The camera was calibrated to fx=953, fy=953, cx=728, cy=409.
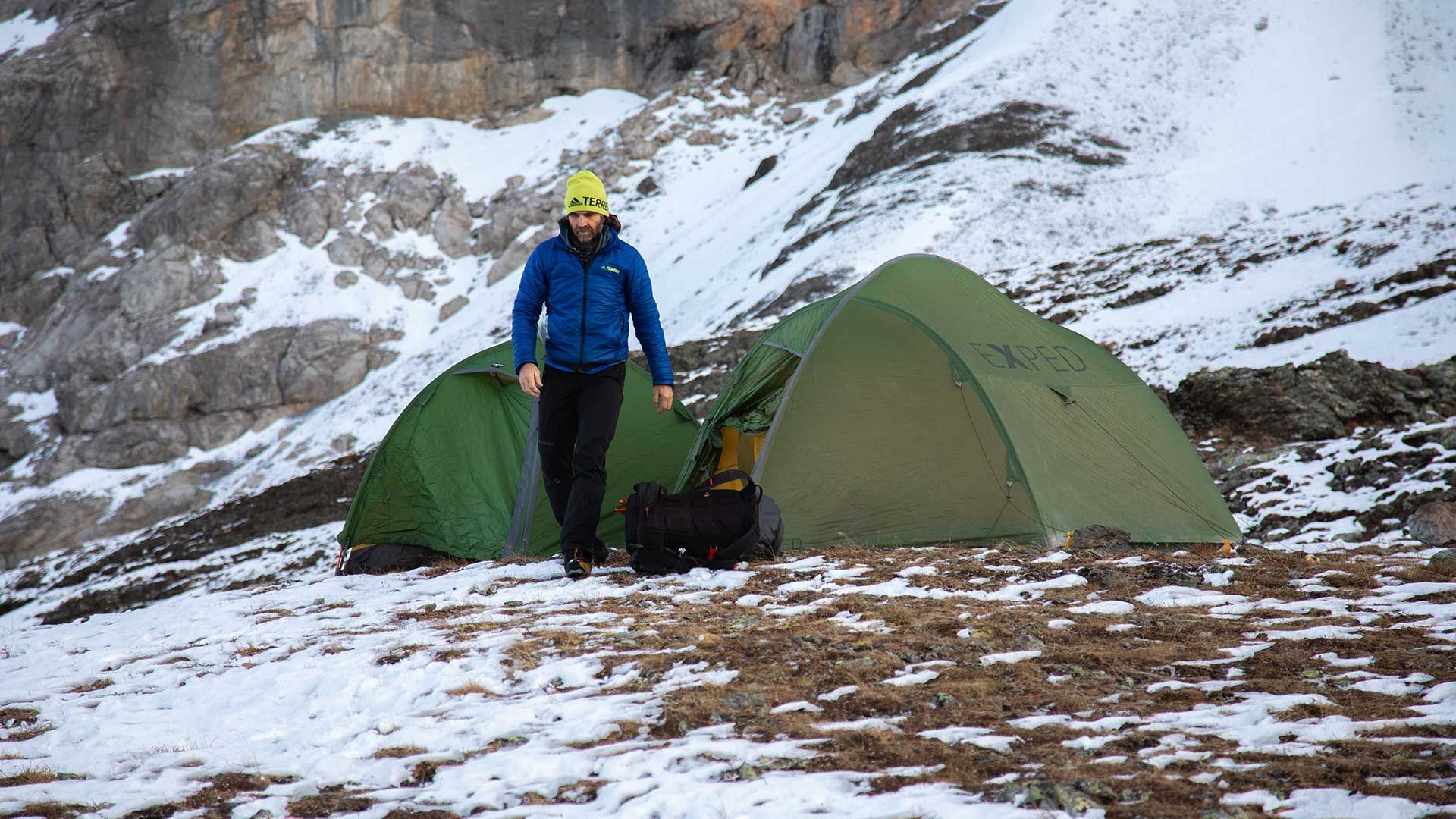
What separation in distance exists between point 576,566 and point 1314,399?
10520mm

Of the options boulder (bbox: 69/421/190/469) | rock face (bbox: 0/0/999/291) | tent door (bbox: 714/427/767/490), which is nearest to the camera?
tent door (bbox: 714/427/767/490)

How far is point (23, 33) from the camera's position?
5809cm

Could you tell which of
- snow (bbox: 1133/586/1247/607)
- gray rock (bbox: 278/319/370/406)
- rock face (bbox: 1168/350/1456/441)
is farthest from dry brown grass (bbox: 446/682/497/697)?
gray rock (bbox: 278/319/370/406)

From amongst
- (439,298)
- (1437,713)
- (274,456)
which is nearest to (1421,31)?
(439,298)

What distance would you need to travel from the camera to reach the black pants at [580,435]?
6.79 metres

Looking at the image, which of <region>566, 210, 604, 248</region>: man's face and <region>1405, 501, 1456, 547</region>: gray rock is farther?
<region>1405, 501, 1456, 547</region>: gray rock

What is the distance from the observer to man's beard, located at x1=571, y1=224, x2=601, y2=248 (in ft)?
22.2

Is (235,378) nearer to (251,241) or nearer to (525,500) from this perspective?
(251,241)

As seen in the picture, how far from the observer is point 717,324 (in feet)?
99.8

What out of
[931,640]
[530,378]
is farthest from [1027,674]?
[530,378]

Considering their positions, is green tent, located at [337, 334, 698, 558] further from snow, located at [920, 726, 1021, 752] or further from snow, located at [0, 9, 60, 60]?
snow, located at [0, 9, 60, 60]

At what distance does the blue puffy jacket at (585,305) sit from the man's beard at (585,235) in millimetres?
51

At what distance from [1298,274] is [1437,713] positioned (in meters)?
19.8

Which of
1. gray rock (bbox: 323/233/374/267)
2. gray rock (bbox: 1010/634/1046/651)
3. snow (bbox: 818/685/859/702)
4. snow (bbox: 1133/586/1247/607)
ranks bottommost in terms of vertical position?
snow (bbox: 1133/586/1247/607)
